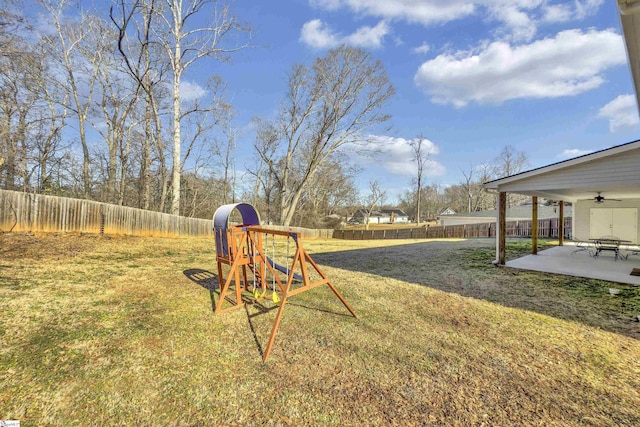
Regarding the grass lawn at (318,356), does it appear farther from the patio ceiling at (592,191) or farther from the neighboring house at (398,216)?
the neighboring house at (398,216)

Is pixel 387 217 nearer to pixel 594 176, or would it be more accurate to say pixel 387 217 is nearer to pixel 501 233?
pixel 501 233

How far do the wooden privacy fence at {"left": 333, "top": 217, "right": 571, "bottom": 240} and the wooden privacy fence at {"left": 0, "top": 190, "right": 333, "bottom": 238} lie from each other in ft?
52.7

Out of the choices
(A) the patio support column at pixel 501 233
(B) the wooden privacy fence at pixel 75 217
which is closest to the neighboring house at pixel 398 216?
(B) the wooden privacy fence at pixel 75 217

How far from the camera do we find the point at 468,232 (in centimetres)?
2027

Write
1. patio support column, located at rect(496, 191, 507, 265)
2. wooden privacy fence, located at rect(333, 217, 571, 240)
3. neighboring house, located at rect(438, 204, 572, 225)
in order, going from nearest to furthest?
patio support column, located at rect(496, 191, 507, 265), wooden privacy fence, located at rect(333, 217, 571, 240), neighboring house, located at rect(438, 204, 572, 225)

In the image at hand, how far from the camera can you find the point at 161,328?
3.25 metres

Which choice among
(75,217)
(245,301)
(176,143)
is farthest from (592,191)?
(75,217)

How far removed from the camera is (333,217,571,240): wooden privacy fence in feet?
52.2

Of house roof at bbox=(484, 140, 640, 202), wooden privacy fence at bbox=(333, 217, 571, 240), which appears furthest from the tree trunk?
wooden privacy fence at bbox=(333, 217, 571, 240)

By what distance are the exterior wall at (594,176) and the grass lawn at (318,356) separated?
2.36 m

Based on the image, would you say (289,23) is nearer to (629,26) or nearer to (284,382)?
(629,26)

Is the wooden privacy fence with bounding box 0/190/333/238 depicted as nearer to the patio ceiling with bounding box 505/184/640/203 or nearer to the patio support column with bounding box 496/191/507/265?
the patio support column with bounding box 496/191/507/265

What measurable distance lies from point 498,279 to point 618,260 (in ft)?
17.8

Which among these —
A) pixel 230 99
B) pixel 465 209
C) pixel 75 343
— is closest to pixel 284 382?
pixel 75 343
